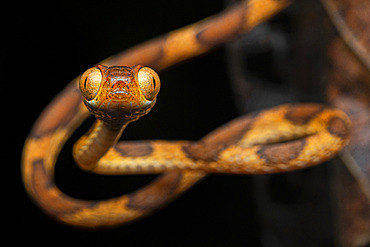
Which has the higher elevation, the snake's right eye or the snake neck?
the snake's right eye

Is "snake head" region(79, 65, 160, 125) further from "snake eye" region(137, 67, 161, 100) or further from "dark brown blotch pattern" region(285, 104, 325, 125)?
"dark brown blotch pattern" region(285, 104, 325, 125)

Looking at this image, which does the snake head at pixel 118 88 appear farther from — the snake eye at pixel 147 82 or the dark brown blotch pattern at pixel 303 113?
the dark brown blotch pattern at pixel 303 113

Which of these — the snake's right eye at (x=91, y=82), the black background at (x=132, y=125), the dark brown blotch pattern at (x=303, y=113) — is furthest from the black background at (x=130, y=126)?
the snake's right eye at (x=91, y=82)

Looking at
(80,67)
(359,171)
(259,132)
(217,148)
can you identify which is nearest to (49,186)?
(80,67)

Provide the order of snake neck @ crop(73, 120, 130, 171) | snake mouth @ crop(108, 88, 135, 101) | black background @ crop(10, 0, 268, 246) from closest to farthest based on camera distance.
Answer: snake mouth @ crop(108, 88, 135, 101) < snake neck @ crop(73, 120, 130, 171) < black background @ crop(10, 0, 268, 246)

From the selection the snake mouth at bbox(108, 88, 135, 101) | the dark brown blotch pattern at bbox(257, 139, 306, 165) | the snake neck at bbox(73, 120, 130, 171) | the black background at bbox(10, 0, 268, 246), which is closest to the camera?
the snake mouth at bbox(108, 88, 135, 101)

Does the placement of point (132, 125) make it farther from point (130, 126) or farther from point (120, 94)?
point (120, 94)

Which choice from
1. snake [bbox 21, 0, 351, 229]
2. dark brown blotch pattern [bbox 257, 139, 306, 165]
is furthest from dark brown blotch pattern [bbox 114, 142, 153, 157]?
dark brown blotch pattern [bbox 257, 139, 306, 165]
